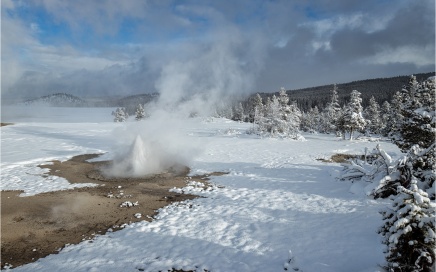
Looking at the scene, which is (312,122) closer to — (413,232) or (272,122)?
(272,122)

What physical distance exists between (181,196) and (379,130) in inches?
2578

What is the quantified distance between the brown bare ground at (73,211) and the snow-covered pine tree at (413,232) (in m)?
9.28

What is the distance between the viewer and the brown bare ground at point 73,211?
33.3 ft

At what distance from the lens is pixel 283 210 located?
12.5 meters

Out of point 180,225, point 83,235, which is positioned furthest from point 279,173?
point 83,235

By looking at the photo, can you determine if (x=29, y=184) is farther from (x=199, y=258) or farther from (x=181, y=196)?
(x=199, y=258)

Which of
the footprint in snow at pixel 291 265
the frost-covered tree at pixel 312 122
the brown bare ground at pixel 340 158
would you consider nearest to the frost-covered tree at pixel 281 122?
the brown bare ground at pixel 340 158

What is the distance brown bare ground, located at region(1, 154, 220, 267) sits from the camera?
1016 centimetres

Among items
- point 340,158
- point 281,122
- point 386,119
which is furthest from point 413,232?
point 386,119

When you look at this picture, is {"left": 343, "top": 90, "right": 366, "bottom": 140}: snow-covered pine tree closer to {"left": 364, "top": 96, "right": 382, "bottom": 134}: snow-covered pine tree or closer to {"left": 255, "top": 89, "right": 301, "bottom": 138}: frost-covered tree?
{"left": 255, "top": 89, "right": 301, "bottom": 138}: frost-covered tree

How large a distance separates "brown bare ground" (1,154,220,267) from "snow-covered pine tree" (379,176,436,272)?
9.28 meters

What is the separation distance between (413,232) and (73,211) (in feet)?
43.8

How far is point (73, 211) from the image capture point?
13164 millimetres

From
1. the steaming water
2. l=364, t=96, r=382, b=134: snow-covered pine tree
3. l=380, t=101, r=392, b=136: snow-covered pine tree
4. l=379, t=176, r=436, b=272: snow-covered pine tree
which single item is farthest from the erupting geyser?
l=364, t=96, r=382, b=134: snow-covered pine tree
